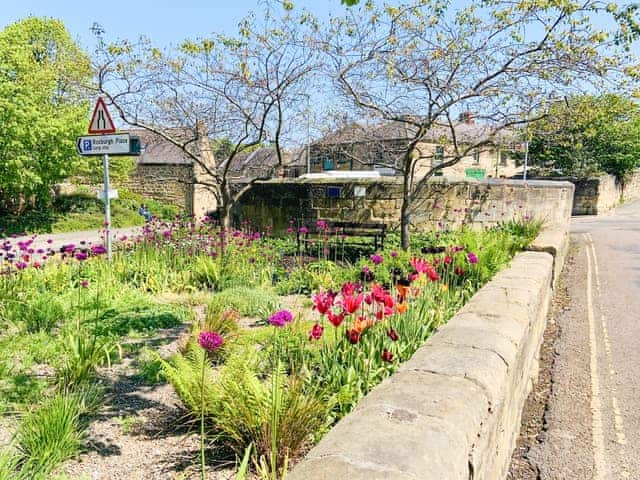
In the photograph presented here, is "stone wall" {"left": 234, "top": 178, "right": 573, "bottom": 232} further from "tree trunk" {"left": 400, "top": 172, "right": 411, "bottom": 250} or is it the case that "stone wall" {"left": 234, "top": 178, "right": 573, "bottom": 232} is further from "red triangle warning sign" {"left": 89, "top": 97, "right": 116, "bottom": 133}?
"red triangle warning sign" {"left": 89, "top": 97, "right": 116, "bottom": 133}

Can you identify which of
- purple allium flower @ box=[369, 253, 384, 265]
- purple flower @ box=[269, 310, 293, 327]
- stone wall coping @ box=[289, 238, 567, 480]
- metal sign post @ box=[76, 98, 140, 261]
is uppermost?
metal sign post @ box=[76, 98, 140, 261]

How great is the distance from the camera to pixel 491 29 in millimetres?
7020

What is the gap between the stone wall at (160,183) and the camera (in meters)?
27.3

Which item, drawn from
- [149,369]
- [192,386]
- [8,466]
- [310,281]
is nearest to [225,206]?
[310,281]

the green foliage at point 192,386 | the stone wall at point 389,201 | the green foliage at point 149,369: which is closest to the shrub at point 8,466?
the green foliage at point 192,386

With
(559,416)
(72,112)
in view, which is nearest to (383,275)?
(559,416)

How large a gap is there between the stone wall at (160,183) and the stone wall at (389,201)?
1533 centimetres

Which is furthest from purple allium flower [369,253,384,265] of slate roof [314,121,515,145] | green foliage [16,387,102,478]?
slate roof [314,121,515,145]

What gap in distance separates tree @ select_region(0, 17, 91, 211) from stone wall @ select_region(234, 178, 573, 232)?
710cm

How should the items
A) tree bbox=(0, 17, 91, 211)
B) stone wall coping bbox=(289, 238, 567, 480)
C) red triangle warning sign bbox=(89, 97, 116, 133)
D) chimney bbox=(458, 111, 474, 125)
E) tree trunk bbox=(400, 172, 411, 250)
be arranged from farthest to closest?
1. tree bbox=(0, 17, 91, 211)
2. tree trunk bbox=(400, 172, 411, 250)
3. chimney bbox=(458, 111, 474, 125)
4. red triangle warning sign bbox=(89, 97, 116, 133)
5. stone wall coping bbox=(289, 238, 567, 480)

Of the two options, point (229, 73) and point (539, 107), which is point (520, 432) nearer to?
point (539, 107)

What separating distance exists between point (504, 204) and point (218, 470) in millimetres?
11020

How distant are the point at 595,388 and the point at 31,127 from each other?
57.6 feet

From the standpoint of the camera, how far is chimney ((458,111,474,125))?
7.82m
